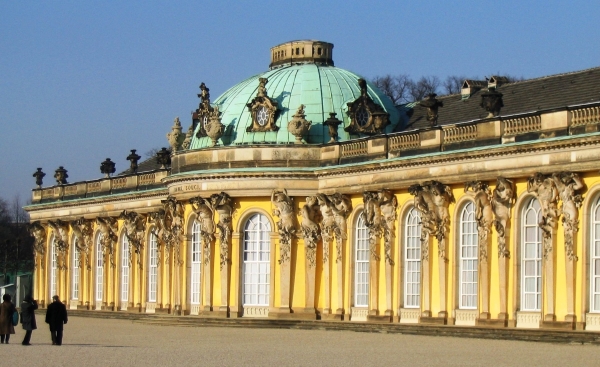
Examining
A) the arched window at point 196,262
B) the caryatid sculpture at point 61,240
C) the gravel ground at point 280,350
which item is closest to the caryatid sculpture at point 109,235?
the caryatid sculpture at point 61,240

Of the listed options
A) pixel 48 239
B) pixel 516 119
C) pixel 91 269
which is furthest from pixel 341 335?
pixel 48 239

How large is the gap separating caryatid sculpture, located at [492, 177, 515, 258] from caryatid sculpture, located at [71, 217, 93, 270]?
3146 centimetres

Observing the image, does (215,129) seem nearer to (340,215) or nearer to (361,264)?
(340,215)

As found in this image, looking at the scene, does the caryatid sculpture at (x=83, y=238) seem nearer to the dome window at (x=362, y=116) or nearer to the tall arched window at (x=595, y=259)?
the dome window at (x=362, y=116)

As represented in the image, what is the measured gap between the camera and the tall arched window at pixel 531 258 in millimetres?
41125

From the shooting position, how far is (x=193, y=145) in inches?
2185

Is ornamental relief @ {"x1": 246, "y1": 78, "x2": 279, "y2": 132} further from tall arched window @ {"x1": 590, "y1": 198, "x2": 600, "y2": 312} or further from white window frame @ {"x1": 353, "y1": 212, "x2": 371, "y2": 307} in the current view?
tall arched window @ {"x1": 590, "y1": 198, "x2": 600, "y2": 312}

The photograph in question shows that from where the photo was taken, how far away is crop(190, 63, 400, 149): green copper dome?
52.8 meters

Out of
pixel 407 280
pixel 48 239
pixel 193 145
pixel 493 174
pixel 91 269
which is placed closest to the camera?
pixel 493 174

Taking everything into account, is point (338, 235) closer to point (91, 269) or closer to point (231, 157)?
point (231, 157)

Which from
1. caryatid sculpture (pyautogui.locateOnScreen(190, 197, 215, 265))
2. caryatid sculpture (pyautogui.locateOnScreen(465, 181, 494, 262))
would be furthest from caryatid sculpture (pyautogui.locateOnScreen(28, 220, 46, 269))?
caryatid sculpture (pyautogui.locateOnScreen(465, 181, 494, 262))

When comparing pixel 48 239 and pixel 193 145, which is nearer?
pixel 193 145

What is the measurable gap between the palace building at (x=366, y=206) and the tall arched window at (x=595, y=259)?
5 centimetres

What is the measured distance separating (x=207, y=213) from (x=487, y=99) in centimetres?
1391
